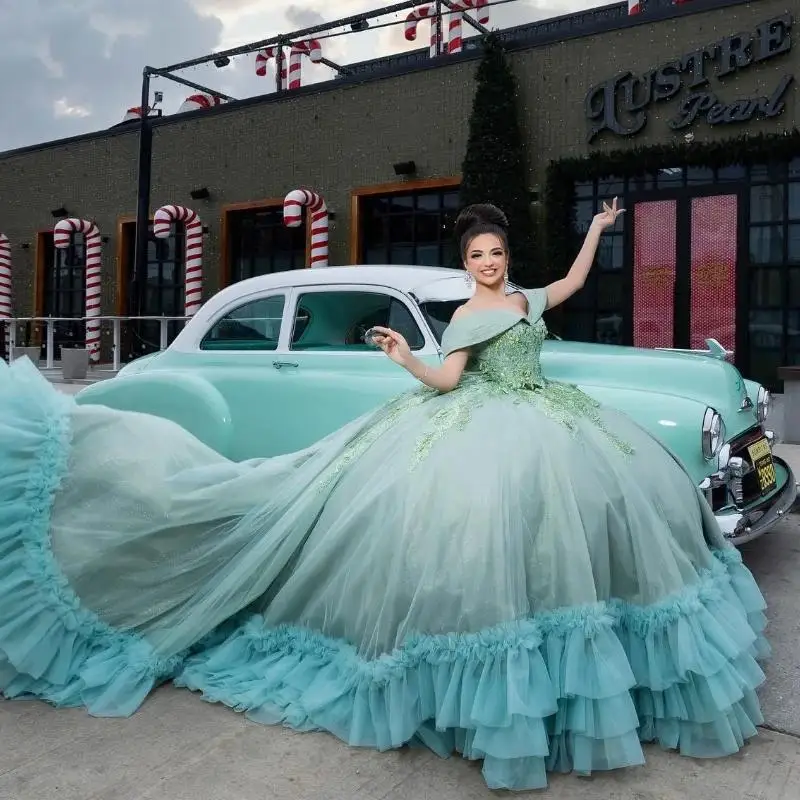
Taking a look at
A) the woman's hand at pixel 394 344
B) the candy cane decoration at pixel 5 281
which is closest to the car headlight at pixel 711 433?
the woman's hand at pixel 394 344

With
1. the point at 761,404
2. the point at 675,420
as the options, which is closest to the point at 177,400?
the point at 675,420

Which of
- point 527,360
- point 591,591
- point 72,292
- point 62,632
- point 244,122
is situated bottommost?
point 62,632

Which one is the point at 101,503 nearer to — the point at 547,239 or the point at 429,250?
the point at 547,239

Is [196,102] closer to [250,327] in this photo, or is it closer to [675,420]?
[250,327]

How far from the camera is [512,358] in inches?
98.3

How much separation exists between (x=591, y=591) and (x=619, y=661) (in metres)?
0.18

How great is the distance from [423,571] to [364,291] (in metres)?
2.41

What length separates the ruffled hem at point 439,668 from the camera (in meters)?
1.95

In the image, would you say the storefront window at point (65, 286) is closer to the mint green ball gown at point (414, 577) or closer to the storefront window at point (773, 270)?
the storefront window at point (773, 270)

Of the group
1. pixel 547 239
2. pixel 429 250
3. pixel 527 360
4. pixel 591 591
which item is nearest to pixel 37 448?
pixel 527 360

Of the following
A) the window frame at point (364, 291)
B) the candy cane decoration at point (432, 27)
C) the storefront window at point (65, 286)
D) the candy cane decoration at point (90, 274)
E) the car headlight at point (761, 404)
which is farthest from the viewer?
the storefront window at point (65, 286)

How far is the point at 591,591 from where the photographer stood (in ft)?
6.70

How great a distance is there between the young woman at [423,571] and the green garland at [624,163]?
7702 millimetres

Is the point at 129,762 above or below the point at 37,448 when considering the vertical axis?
below
